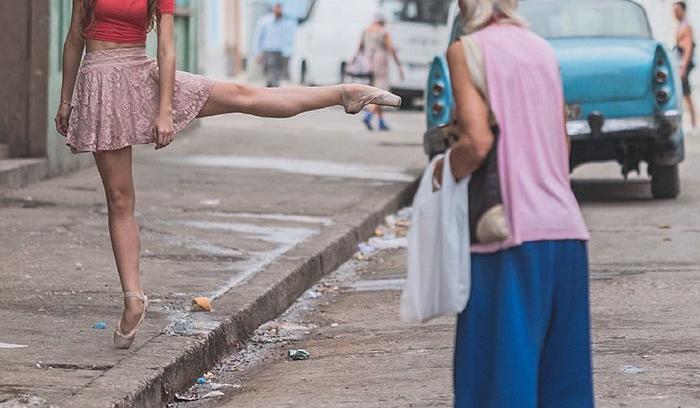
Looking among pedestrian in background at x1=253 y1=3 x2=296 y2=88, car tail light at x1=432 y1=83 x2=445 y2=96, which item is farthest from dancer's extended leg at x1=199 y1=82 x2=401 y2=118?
pedestrian in background at x1=253 y1=3 x2=296 y2=88

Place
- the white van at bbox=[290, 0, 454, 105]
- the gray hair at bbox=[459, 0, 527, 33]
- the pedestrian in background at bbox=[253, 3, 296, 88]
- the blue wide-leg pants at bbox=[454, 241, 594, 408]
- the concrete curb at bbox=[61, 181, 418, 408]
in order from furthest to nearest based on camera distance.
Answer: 1. the white van at bbox=[290, 0, 454, 105]
2. the pedestrian in background at bbox=[253, 3, 296, 88]
3. the concrete curb at bbox=[61, 181, 418, 408]
4. the gray hair at bbox=[459, 0, 527, 33]
5. the blue wide-leg pants at bbox=[454, 241, 594, 408]

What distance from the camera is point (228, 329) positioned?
7.71m

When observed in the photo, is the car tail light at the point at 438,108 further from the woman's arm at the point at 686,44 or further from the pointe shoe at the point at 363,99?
the woman's arm at the point at 686,44

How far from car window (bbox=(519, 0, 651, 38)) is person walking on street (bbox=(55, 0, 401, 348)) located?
7.68 meters

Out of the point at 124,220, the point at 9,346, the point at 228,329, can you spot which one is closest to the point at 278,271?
the point at 228,329

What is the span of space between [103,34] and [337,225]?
4.83 m

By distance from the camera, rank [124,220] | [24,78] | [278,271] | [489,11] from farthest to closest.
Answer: [24,78], [278,271], [124,220], [489,11]

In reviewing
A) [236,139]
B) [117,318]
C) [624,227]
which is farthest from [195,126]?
[117,318]

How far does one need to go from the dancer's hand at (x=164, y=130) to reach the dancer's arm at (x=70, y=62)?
45cm

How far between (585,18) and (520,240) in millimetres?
9926

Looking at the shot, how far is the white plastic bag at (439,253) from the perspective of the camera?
190 inches

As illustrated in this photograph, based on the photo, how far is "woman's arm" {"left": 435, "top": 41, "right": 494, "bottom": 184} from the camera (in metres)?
4.80

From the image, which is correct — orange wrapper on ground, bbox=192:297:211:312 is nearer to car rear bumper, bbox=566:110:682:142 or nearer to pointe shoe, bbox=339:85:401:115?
pointe shoe, bbox=339:85:401:115

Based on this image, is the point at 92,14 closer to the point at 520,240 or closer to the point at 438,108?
the point at 520,240
